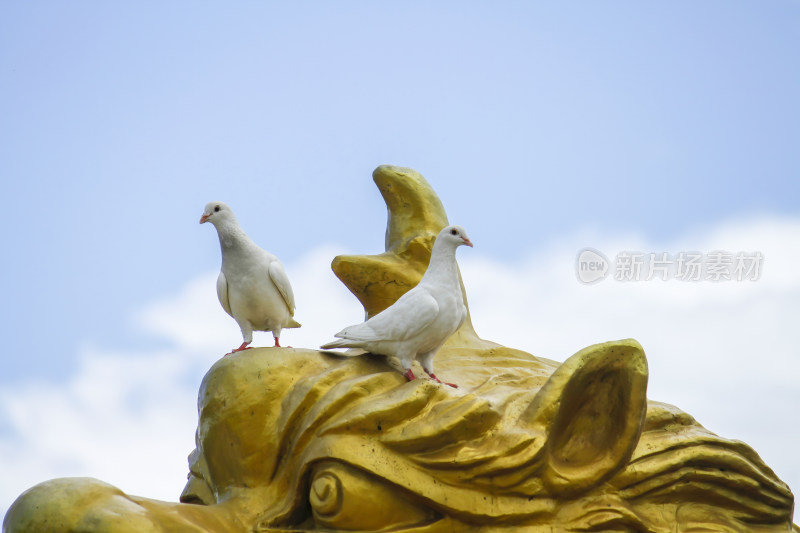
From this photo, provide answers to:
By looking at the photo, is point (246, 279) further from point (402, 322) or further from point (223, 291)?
point (402, 322)

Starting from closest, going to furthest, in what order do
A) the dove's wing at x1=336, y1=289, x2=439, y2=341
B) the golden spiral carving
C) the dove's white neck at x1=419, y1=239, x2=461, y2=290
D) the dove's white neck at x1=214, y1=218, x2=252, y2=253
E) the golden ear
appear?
the golden spiral carving
the golden ear
the dove's wing at x1=336, y1=289, x2=439, y2=341
the dove's white neck at x1=419, y1=239, x2=461, y2=290
the dove's white neck at x1=214, y1=218, x2=252, y2=253

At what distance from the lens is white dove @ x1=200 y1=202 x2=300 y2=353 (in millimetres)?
5121

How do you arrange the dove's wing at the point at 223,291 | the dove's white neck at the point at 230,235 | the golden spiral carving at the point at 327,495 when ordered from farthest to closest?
the dove's wing at the point at 223,291
the dove's white neck at the point at 230,235
the golden spiral carving at the point at 327,495

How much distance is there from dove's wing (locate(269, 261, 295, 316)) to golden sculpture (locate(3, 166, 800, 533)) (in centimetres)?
46

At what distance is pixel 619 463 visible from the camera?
14.9 ft

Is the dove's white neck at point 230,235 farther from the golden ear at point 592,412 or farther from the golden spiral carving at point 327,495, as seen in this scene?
the golden ear at point 592,412

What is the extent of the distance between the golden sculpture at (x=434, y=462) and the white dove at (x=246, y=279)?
450mm

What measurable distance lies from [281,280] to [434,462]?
1.25 metres

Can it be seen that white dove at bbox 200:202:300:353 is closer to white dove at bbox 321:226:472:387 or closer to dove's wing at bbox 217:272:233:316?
dove's wing at bbox 217:272:233:316

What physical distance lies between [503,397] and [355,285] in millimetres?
1390

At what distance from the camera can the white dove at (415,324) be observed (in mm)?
4766

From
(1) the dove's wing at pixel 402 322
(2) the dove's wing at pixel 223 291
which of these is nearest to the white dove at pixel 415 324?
(1) the dove's wing at pixel 402 322

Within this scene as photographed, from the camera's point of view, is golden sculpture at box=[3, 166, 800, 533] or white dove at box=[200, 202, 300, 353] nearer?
golden sculpture at box=[3, 166, 800, 533]

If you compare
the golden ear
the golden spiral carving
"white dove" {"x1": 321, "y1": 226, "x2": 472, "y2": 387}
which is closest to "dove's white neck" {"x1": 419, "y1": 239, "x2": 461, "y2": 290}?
"white dove" {"x1": 321, "y1": 226, "x2": 472, "y2": 387}
